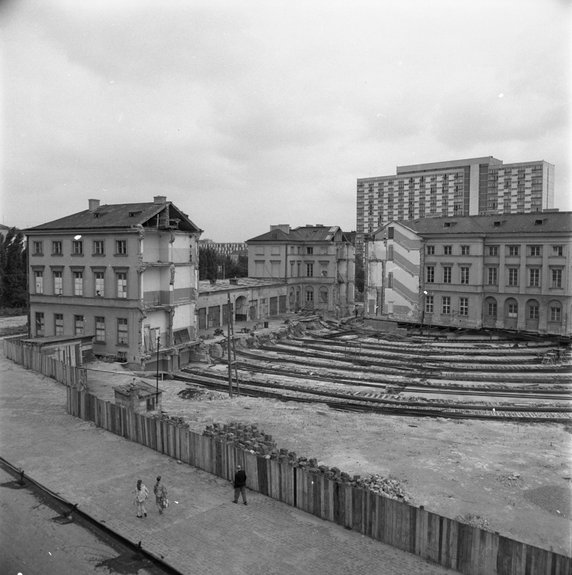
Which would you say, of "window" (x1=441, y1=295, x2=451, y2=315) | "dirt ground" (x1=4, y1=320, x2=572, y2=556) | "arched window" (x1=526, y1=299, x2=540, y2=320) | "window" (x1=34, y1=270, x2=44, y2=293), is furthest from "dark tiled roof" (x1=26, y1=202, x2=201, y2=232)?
"arched window" (x1=526, y1=299, x2=540, y2=320)

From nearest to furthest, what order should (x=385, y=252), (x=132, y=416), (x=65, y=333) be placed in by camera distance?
(x=132, y=416) → (x=65, y=333) → (x=385, y=252)

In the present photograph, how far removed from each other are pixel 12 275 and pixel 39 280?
118ft

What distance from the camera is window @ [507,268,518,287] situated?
53188 millimetres

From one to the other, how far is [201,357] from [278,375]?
733cm

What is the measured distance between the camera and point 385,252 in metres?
61.7

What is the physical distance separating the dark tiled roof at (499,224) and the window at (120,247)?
3180 centimetres

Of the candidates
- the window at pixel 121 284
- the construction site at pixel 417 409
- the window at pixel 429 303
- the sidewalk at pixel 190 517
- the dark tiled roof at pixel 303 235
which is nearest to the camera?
the sidewalk at pixel 190 517

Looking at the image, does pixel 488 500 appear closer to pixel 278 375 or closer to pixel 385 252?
pixel 278 375

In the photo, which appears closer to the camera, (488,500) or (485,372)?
(488,500)

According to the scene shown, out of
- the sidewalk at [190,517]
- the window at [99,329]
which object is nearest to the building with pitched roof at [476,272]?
the window at [99,329]

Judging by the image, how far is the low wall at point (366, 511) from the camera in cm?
1235

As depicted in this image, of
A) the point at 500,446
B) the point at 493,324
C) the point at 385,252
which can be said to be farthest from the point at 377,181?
the point at 500,446

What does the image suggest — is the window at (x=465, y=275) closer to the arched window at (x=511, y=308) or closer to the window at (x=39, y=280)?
the arched window at (x=511, y=308)

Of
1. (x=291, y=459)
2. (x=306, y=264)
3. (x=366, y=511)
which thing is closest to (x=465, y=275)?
(x=306, y=264)
